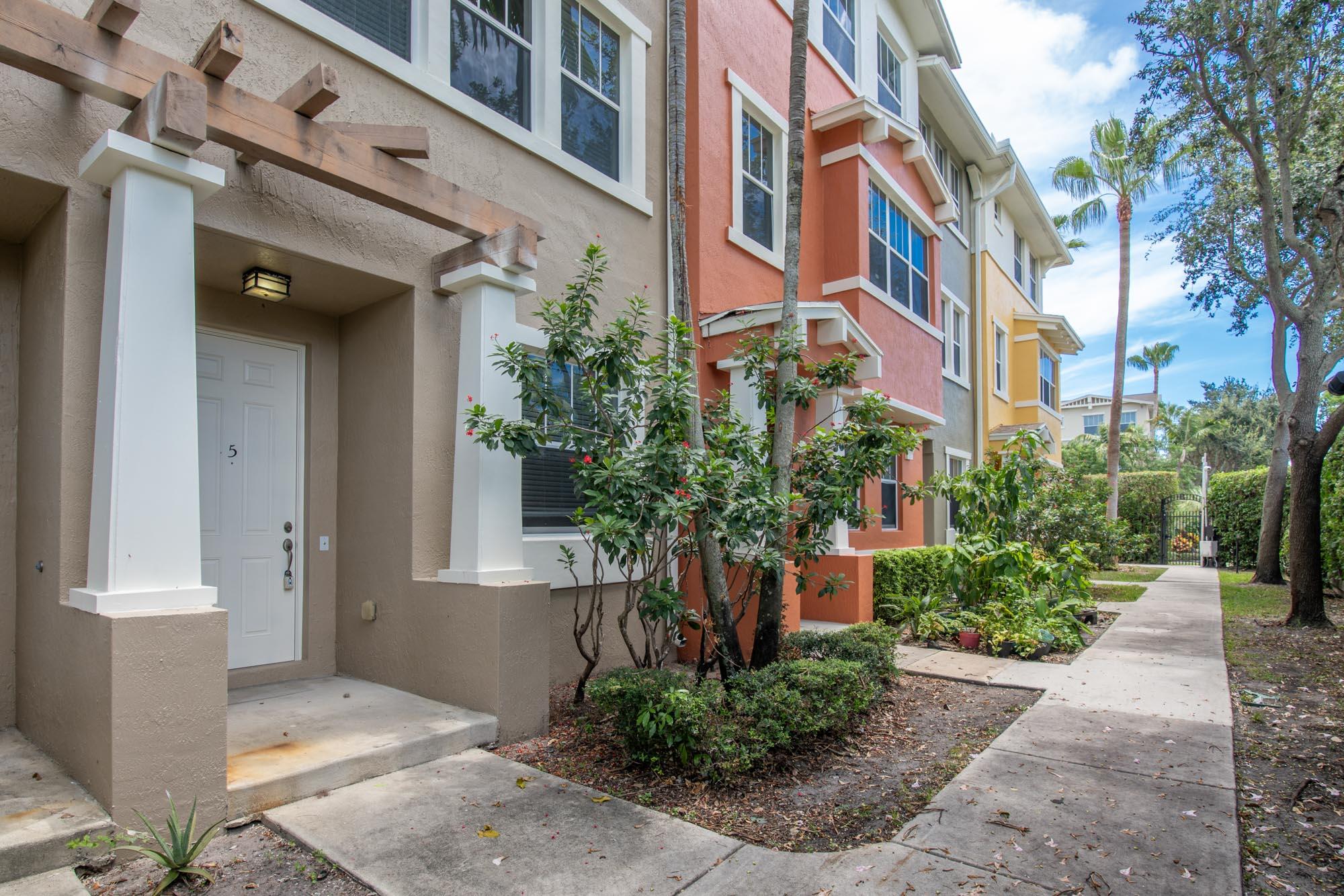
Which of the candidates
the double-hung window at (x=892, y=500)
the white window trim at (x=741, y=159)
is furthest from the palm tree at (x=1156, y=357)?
the white window trim at (x=741, y=159)

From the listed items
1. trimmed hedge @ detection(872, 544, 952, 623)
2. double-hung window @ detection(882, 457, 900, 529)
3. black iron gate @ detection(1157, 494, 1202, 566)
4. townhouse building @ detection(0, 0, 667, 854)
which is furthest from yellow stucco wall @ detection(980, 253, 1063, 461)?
townhouse building @ detection(0, 0, 667, 854)

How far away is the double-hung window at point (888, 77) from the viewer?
43.6 ft

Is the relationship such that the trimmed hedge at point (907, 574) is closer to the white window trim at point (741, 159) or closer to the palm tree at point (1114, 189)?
the white window trim at point (741, 159)

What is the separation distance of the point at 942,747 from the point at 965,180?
15478mm

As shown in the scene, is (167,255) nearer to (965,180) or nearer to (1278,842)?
(1278,842)

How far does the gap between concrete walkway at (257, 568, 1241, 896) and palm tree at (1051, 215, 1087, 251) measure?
75.3ft

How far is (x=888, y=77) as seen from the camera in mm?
13648

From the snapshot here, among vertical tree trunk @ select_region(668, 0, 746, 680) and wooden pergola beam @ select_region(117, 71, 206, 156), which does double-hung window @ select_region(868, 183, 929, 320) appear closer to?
vertical tree trunk @ select_region(668, 0, 746, 680)

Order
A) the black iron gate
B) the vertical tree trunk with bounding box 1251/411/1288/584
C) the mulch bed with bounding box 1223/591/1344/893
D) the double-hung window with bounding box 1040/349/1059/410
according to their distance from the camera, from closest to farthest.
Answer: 1. the mulch bed with bounding box 1223/591/1344/893
2. the vertical tree trunk with bounding box 1251/411/1288/584
3. the double-hung window with bounding box 1040/349/1059/410
4. the black iron gate

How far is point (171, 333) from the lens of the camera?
3830mm

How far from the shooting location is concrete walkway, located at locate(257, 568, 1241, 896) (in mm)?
3246

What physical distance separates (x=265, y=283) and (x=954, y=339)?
571 inches

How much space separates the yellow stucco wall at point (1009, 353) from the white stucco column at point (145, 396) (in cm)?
1676

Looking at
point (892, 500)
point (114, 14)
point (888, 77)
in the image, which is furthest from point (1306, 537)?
point (114, 14)
